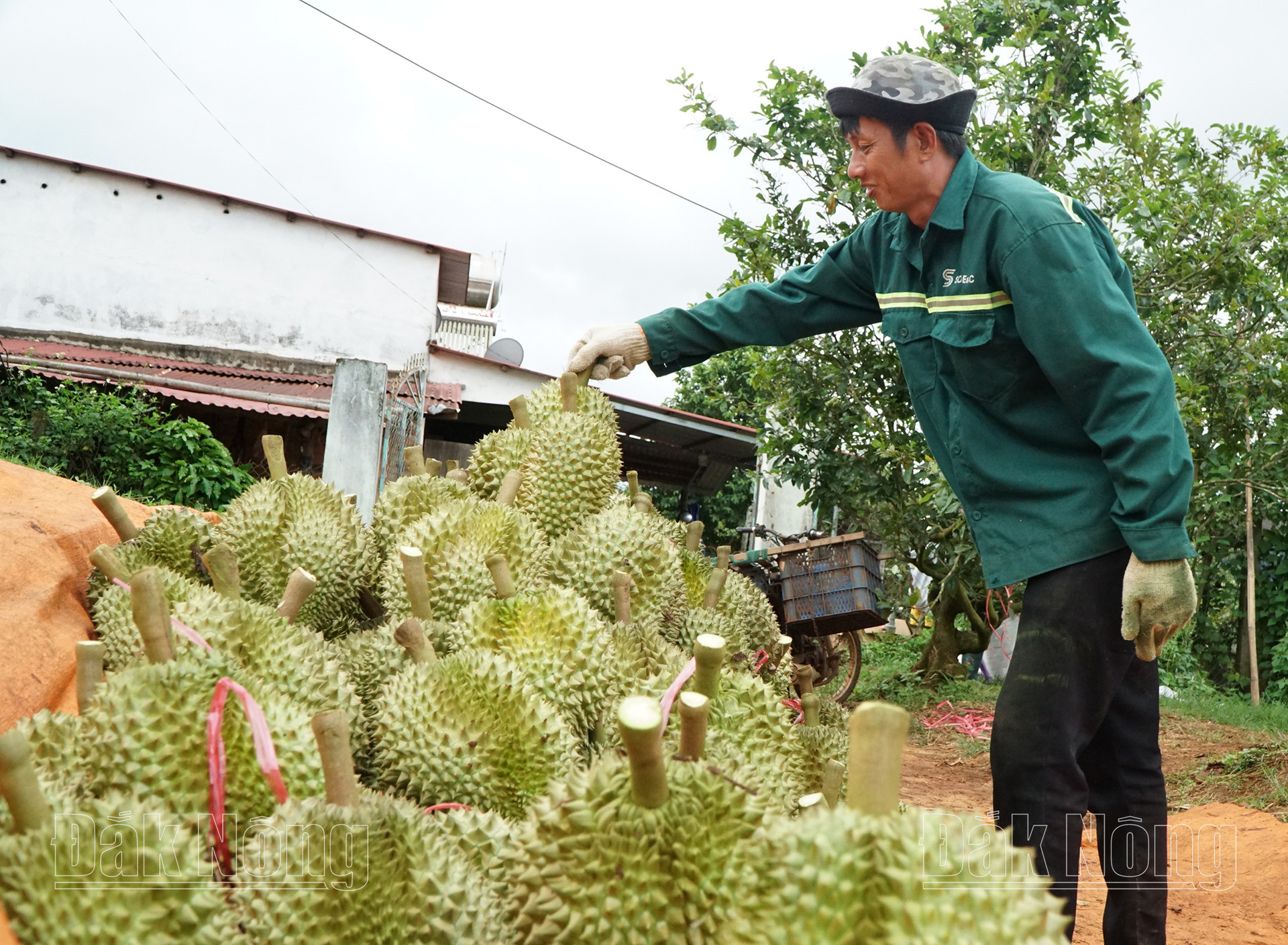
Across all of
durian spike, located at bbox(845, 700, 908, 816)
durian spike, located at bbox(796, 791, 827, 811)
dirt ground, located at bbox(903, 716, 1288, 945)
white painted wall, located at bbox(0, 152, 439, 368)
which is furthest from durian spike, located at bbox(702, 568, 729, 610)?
white painted wall, located at bbox(0, 152, 439, 368)

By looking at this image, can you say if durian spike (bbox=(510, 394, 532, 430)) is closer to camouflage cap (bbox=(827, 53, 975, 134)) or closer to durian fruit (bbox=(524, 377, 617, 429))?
durian fruit (bbox=(524, 377, 617, 429))

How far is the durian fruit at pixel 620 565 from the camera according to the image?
2.25 meters

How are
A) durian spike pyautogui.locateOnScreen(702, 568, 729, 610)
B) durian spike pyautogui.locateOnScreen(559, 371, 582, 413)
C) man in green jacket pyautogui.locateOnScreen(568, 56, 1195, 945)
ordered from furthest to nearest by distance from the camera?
durian spike pyautogui.locateOnScreen(559, 371, 582, 413)
durian spike pyautogui.locateOnScreen(702, 568, 729, 610)
man in green jacket pyautogui.locateOnScreen(568, 56, 1195, 945)

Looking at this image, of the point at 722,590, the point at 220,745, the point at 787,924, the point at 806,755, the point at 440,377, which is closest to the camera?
the point at 787,924

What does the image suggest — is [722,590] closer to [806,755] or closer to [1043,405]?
[806,755]

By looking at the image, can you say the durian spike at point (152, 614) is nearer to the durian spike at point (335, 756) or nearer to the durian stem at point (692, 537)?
the durian spike at point (335, 756)

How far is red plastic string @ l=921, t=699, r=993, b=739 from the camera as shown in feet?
25.0

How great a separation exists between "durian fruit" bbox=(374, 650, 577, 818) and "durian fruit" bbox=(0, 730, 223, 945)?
0.45 m

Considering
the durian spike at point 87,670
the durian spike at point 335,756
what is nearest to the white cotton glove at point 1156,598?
the durian spike at point 335,756

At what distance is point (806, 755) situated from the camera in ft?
6.51

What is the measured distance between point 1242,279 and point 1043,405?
6.33 meters

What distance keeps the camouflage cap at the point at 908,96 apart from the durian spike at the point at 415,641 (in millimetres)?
1553

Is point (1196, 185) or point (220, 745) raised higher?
point (1196, 185)

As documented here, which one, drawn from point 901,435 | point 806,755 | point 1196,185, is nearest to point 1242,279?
point 1196,185
